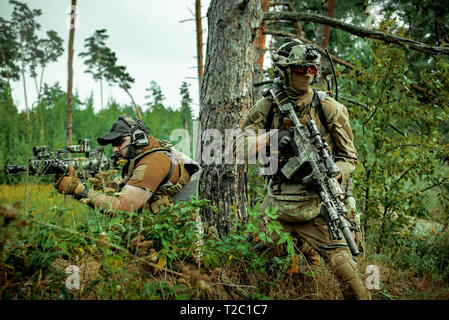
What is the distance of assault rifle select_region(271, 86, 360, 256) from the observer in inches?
102

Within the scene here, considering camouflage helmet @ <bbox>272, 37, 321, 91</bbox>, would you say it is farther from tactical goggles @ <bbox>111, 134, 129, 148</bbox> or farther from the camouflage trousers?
tactical goggles @ <bbox>111, 134, 129, 148</bbox>

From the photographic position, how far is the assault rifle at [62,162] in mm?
3307

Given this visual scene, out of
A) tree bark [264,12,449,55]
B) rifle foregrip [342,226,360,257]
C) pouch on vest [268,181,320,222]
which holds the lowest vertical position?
rifle foregrip [342,226,360,257]

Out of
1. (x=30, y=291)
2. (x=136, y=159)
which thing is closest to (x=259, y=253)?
(x=136, y=159)

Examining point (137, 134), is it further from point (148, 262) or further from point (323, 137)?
point (323, 137)

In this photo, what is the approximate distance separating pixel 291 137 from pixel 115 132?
194cm

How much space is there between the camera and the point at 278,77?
3.04 m

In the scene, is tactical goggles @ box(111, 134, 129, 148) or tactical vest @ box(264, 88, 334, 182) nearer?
tactical vest @ box(264, 88, 334, 182)

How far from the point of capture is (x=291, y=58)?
284 cm

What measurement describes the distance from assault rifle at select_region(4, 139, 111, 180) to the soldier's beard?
2.02 m

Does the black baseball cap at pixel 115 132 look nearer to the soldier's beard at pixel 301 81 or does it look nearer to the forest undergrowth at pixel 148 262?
the forest undergrowth at pixel 148 262

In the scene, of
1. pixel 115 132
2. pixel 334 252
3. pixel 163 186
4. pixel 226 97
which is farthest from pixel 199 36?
pixel 334 252

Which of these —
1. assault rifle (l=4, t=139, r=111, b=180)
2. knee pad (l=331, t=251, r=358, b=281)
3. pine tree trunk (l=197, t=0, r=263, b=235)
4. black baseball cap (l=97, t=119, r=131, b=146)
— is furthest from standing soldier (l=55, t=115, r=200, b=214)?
knee pad (l=331, t=251, r=358, b=281)
